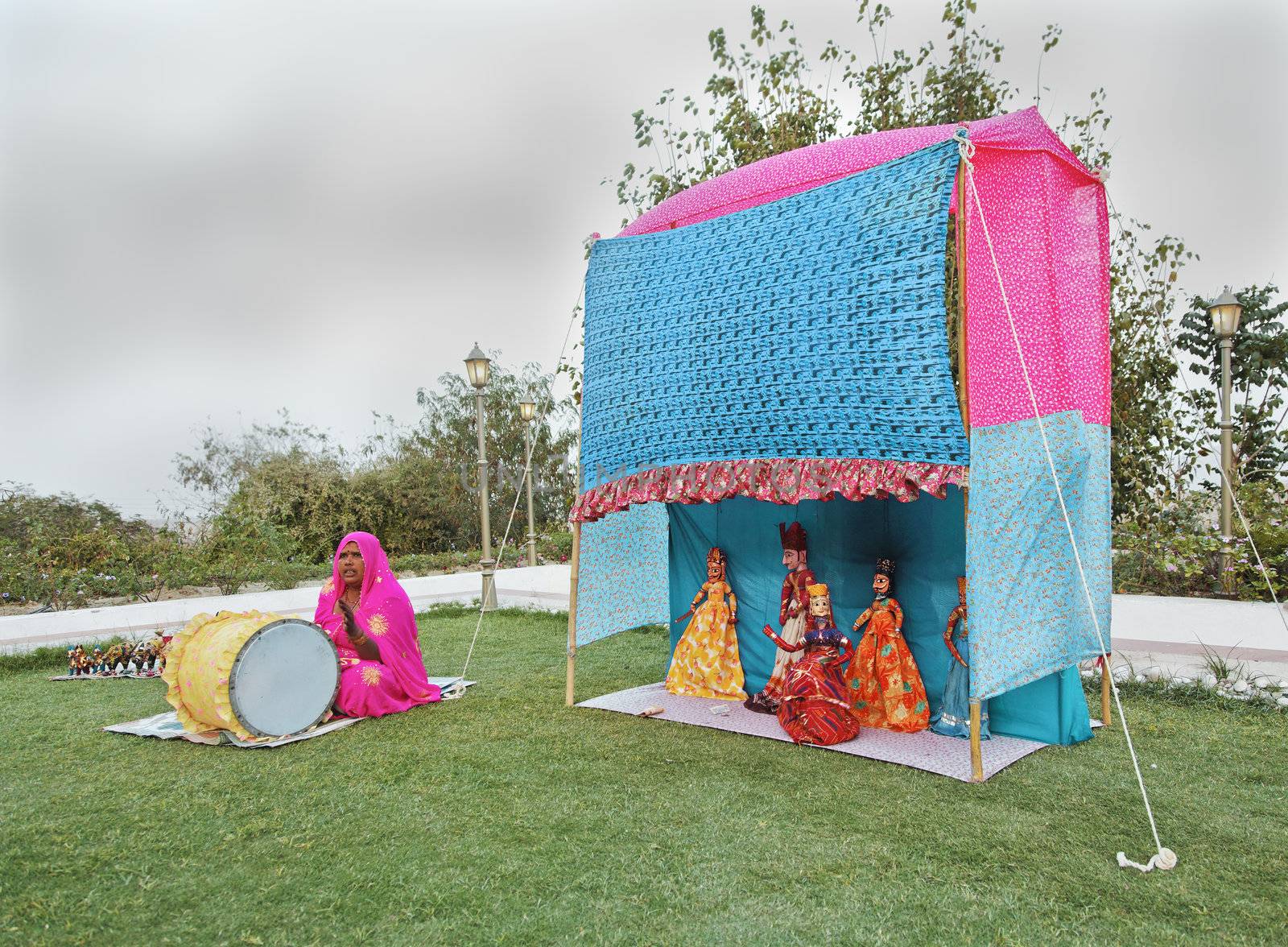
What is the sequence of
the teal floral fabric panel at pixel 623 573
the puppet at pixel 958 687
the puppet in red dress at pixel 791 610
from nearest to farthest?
the puppet at pixel 958 687, the puppet in red dress at pixel 791 610, the teal floral fabric panel at pixel 623 573

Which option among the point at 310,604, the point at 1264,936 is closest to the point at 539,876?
the point at 1264,936

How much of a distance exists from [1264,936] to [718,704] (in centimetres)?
347

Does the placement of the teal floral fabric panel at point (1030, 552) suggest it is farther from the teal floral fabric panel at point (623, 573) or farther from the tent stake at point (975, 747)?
the teal floral fabric panel at point (623, 573)

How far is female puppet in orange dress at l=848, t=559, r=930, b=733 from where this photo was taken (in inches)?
205

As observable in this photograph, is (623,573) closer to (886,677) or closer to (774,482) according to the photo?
(774,482)

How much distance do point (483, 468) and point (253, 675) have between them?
5714 millimetres

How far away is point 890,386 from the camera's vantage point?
442 centimetres

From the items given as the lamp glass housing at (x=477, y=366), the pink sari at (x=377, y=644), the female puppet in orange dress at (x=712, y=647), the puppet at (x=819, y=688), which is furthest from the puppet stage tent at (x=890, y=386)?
the lamp glass housing at (x=477, y=366)

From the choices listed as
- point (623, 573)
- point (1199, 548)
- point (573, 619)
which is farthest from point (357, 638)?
point (1199, 548)

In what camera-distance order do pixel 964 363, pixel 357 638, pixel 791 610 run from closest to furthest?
pixel 964 363
pixel 791 610
pixel 357 638

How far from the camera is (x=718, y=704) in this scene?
19.4 ft

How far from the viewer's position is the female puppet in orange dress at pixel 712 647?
618cm

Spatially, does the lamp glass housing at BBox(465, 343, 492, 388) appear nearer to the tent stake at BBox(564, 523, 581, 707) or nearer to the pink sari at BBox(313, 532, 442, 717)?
the pink sari at BBox(313, 532, 442, 717)

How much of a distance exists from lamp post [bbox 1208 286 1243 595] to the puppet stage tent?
3882 mm
